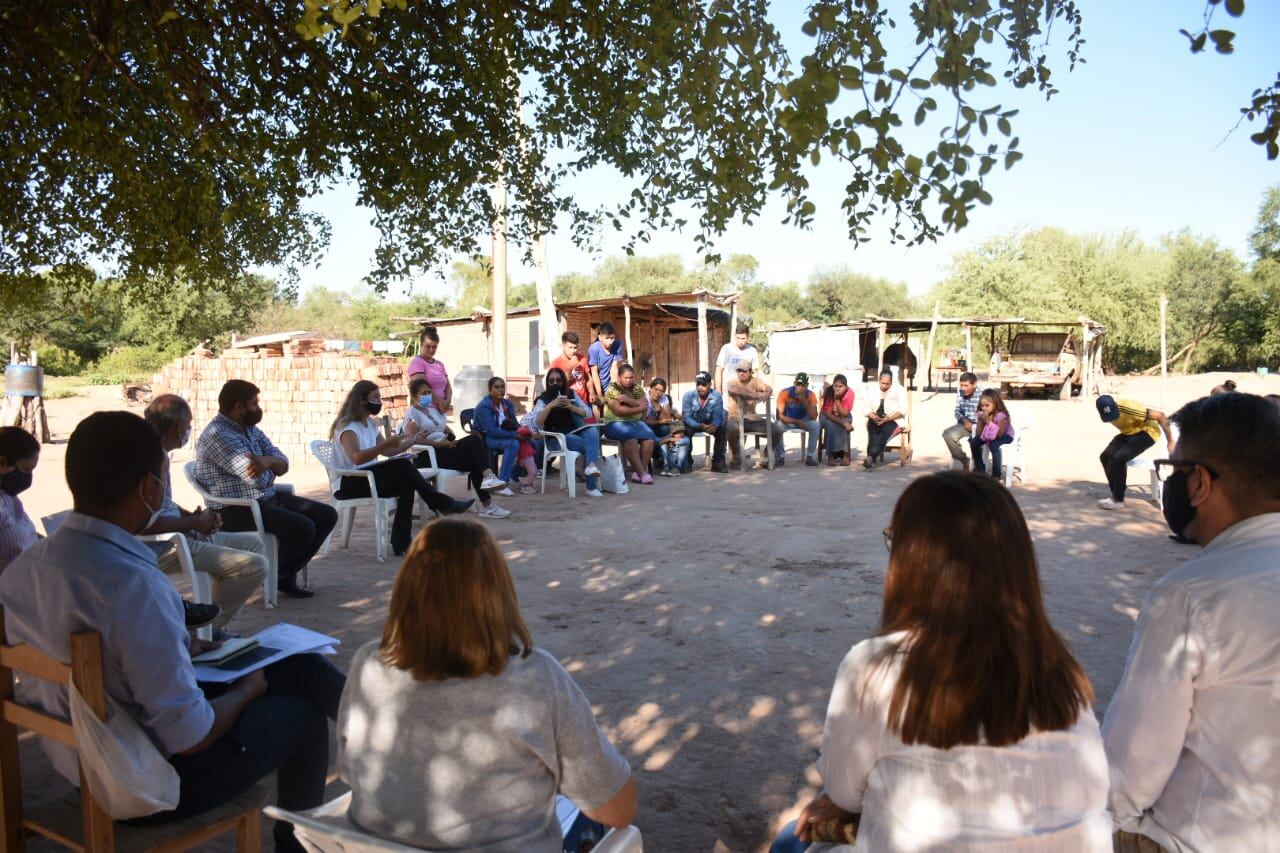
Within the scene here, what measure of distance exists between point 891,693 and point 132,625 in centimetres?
173

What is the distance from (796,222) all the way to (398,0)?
2381 millimetres

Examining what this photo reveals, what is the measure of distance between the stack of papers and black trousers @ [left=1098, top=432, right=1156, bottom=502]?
8.47 m

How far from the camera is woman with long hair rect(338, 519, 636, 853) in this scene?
5.95 ft

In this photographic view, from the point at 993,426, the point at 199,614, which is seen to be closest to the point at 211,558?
the point at 199,614

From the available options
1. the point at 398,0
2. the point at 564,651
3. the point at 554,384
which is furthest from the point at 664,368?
the point at 398,0

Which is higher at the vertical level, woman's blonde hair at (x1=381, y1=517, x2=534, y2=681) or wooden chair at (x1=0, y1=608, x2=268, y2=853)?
woman's blonde hair at (x1=381, y1=517, x2=534, y2=681)

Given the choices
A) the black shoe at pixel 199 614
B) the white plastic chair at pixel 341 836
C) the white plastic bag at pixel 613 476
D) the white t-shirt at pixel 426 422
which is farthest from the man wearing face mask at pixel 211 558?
the white plastic bag at pixel 613 476

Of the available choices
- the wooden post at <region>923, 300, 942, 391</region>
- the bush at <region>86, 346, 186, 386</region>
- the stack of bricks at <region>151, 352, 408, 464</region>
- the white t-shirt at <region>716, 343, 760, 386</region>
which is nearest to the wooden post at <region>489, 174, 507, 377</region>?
the stack of bricks at <region>151, 352, 408, 464</region>

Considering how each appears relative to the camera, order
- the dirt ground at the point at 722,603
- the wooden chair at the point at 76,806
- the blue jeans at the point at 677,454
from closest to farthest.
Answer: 1. the wooden chair at the point at 76,806
2. the dirt ground at the point at 722,603
3. the blue jeans at the point at 677,454

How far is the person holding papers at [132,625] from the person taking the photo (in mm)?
2096

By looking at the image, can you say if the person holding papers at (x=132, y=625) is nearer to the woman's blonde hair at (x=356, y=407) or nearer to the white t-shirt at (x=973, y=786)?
the white t-shirt at (x=973, y=786)

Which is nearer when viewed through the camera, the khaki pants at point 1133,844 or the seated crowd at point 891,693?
the seated crowd at point 891,693

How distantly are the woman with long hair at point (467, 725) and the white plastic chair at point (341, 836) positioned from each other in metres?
0.08

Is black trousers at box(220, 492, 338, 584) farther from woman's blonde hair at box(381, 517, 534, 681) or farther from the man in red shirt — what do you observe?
the man in red shirt
